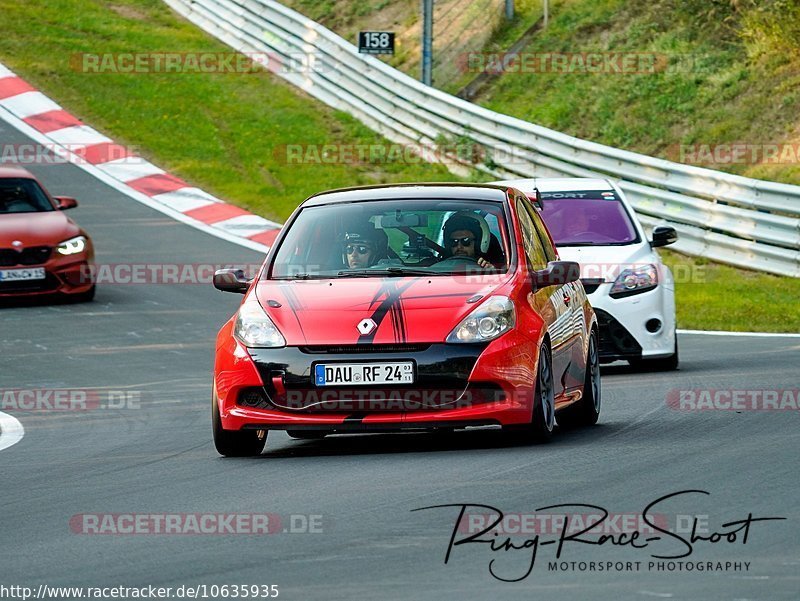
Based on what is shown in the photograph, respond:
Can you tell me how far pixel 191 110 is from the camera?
3078 centimetres

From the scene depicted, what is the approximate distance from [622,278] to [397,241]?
14.5 ft

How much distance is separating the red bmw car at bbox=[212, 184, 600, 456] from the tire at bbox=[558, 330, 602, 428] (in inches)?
8.8

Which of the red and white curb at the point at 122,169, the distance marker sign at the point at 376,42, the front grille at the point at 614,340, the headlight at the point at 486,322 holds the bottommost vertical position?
the red and white curb at the point at 122,169

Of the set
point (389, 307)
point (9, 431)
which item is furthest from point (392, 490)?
point (9, 431)

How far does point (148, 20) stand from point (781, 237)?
1903cm

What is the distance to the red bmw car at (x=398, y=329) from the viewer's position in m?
9.02

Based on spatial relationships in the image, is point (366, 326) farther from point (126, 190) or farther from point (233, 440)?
point (126, 190)

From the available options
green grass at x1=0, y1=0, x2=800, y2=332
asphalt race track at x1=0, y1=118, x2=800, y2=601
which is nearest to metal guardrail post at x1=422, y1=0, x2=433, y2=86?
green grass at x1=0, y1=0, x2=800, y2=332

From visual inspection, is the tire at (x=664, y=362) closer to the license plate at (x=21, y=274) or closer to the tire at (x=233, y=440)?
the tire at (x=233, y=440)

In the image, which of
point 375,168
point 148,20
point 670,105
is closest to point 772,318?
point 670,105

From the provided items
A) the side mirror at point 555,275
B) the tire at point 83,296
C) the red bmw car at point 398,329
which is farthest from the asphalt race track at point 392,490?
the tire at point 83,296

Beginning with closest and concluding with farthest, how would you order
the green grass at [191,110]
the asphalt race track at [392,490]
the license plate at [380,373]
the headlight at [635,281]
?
the asphalt race track at [392,490] < the license plate at [380,373] < the headlight at [635,281] < the green grass at [191,110]

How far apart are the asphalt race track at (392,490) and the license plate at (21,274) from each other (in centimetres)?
380

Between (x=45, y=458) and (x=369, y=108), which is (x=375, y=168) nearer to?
(x=369, y=108)
